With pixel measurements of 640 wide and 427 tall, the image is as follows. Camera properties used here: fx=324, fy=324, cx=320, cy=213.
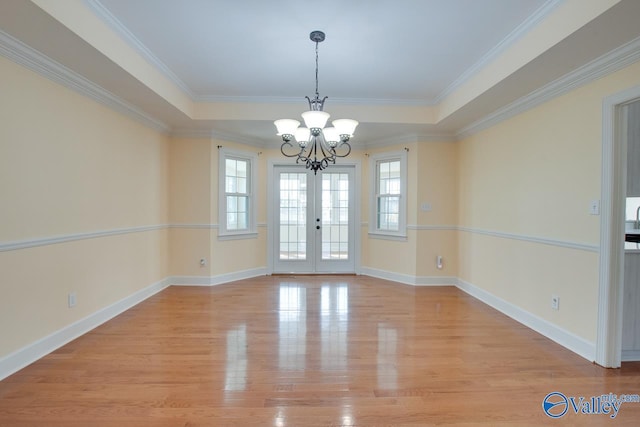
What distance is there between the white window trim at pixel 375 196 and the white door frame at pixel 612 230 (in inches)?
114


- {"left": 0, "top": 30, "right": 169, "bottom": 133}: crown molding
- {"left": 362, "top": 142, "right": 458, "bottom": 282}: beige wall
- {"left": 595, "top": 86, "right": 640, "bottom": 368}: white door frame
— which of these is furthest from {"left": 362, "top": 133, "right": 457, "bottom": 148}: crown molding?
{"left": 0, "top": 30, "right": 169, "bottom": 133}: crown molding

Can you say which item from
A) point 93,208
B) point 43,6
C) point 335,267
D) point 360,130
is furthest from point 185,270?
point 43,6

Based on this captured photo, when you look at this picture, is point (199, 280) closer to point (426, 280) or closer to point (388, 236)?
point (388, 236)

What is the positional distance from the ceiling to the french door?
1.66m

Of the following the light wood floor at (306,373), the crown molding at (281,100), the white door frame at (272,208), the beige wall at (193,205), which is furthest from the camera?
the white door frame at (272,208)

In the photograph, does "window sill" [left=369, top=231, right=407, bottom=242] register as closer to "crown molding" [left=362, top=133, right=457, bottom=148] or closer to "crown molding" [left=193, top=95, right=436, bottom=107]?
"crown molding" [left=362, top=133, right=457, bottom=148]

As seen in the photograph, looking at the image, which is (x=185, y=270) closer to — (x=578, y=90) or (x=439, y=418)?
(x=439, y=418)

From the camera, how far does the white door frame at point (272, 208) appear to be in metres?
5.89

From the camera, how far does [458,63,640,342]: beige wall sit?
2.76m

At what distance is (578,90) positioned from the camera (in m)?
2.89

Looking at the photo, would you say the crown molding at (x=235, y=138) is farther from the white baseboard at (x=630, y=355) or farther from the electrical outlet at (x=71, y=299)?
the white baseboard at (x=630, y=355)

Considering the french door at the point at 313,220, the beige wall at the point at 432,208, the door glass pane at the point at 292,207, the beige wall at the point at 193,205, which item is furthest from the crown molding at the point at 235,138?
the beige wall at the point at 432,208

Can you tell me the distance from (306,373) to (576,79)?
3.39 m

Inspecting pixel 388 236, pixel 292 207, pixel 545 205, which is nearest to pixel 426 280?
pixel 388 236
